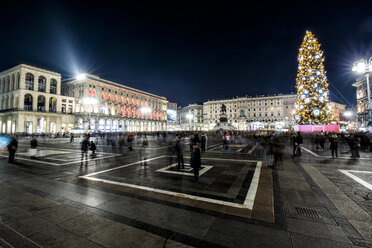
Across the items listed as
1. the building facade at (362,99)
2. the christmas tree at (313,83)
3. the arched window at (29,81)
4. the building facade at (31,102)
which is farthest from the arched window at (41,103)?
the building facade at (362,99)

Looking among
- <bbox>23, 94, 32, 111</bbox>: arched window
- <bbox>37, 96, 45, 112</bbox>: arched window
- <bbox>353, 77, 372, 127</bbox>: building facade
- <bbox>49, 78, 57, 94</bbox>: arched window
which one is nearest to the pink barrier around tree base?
<bbox>353, 77, 372, 127</bbox>: building facade

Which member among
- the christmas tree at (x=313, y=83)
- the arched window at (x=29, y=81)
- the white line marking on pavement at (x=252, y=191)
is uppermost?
the arched window at (x=29, y=81)

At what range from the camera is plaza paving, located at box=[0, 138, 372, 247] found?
2922mm

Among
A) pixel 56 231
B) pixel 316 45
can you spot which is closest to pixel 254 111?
pixel 316 45

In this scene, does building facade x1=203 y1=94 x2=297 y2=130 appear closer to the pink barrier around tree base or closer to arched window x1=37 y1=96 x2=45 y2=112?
the pink barrier around tree base

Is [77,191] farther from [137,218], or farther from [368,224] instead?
[368,224]

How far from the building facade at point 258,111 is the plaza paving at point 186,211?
86.9m

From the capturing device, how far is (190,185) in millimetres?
5914

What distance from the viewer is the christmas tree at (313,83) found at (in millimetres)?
25953

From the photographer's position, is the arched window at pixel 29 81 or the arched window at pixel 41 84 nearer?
the arched window at pixel 29 81

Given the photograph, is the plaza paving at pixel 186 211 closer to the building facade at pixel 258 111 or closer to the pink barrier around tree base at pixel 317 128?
the pink barrier around tree base at pixel 317 128

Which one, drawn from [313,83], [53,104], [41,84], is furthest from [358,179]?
[41,84]

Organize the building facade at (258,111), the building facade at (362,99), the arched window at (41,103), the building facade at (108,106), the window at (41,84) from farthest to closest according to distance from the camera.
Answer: the building facade at (258,111) < the building facade at (108,106) < the window at (41,84) < the arched window at (41,103) < the building facade at (362,99)

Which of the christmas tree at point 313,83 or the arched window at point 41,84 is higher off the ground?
the arched window at point 41,84
